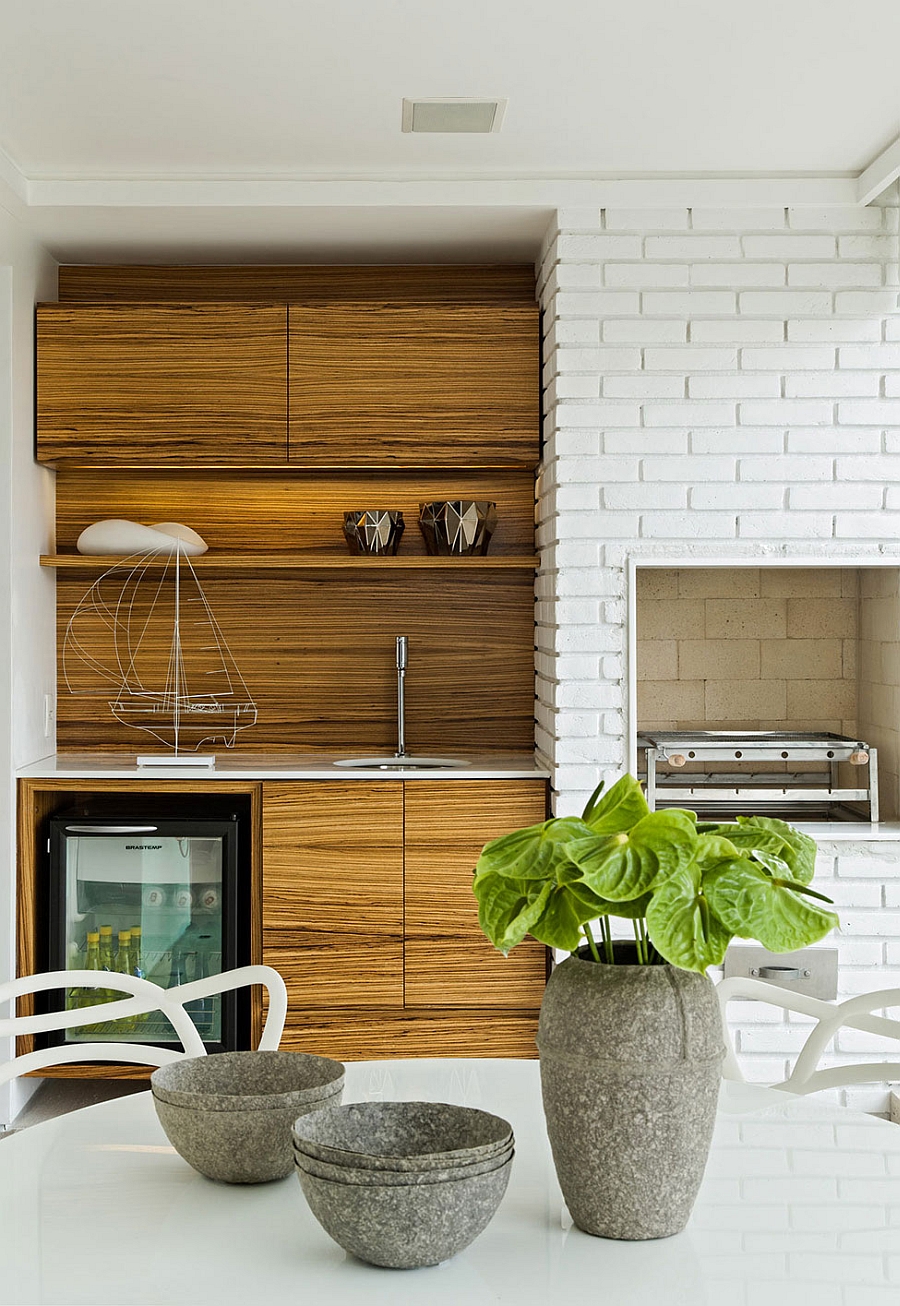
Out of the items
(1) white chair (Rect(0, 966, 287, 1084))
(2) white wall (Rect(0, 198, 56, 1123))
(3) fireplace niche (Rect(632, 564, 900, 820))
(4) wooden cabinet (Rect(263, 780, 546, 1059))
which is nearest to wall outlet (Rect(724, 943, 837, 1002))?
(4) wooden cabinet (Rect(263, 780, 546, 1059))

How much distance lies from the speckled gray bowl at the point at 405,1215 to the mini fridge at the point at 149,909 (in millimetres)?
2375

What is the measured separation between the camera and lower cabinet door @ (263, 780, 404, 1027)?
3377 millimetres

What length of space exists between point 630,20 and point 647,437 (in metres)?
1.11

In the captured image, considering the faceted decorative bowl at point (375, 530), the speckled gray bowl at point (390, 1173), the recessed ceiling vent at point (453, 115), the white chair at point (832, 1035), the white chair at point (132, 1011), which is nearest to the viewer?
the speckled gray bowl at point (390, 1173)

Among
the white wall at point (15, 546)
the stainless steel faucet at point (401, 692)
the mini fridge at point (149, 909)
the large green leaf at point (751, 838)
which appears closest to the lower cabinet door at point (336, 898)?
the mini fridge at point (149, 909)

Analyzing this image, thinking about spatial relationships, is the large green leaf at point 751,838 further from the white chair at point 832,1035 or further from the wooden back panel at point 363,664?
the wooden back panel at point 363,664

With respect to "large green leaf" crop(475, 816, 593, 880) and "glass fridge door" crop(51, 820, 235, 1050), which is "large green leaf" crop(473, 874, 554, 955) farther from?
"glass fridge door" crop(51, 820, 235, 1050)

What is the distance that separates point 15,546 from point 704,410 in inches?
75.2

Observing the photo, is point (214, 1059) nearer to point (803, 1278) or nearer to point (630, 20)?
point (803, 1278)

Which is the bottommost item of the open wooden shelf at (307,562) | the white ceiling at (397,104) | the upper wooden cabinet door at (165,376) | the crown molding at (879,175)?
the open wooden shelf at (307,562)

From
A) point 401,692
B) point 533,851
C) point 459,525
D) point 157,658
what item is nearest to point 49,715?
point 157,658

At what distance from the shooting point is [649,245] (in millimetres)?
3326

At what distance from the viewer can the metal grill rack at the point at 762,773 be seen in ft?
11.0

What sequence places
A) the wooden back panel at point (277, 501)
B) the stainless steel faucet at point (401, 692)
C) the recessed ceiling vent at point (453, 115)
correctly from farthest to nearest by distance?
the wooden back panel at point (277, 501)
the stainless steel faucet at point (401, 692)
the recessed ceiling vent at point (453, 115)
